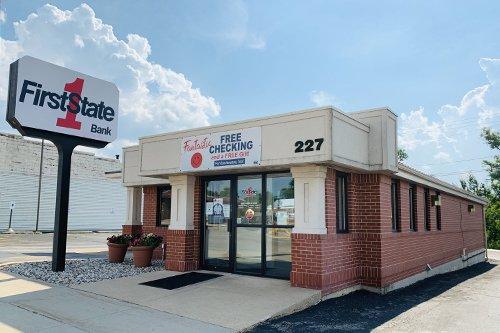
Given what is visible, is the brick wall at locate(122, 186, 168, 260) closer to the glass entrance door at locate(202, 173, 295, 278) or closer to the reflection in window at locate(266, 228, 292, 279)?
the glass entrance door at locate(202, 173, 295, 278)

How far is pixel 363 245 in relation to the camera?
32.8 feet

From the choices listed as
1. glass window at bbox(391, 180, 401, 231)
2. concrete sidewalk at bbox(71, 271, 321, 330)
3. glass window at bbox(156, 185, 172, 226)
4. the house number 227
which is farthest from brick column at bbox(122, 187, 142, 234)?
glass window at bbox(391, 180, 401, 231)

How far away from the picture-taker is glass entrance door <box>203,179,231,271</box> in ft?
34.7

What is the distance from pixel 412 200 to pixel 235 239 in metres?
6.32

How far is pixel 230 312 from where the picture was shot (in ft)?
23.0

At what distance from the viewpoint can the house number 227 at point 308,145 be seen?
816cm

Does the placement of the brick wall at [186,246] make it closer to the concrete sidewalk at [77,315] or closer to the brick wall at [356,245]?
the brick wall at [356,245]

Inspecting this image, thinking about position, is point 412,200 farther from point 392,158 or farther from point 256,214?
point 256,214

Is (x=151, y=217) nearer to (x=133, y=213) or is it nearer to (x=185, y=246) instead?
(x=133, y=213)

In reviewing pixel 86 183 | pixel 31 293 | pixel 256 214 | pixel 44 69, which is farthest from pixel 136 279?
pixel 86 183

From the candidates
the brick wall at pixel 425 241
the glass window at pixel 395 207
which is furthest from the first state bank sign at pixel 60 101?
the brick wall at pixel 425 241

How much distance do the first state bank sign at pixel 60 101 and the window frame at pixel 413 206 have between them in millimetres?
9680

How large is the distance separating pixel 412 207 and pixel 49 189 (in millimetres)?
28065

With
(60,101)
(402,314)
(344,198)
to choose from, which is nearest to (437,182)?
(344,198)
